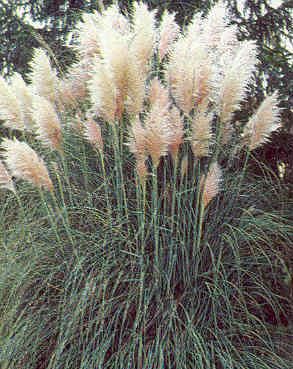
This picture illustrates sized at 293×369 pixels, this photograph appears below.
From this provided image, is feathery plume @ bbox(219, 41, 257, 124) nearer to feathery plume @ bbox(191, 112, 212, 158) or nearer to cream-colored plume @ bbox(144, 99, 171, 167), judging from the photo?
feathery plume @ bbox(191, 112, 212, 158)

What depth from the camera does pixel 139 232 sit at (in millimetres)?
2971

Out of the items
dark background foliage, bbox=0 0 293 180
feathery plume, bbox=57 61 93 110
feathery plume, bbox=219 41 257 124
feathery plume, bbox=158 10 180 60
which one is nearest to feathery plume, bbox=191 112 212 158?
feathery plume, bbox=219 41 257 124

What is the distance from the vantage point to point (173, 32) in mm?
3502

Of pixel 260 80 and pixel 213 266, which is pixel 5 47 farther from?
pixel 213 266

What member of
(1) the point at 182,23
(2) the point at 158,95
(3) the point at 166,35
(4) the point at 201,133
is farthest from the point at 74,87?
(1) the point at 182,23

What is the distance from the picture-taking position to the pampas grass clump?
9.25 ft

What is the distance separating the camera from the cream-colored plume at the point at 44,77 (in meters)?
3.37

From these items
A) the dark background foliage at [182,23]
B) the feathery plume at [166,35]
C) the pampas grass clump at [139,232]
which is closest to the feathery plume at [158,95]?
the pampas grass clump at [139,232]

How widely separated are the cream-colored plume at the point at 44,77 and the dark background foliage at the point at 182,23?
208 cm

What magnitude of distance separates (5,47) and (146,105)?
3294 millimetres

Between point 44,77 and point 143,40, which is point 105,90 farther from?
point 44,77

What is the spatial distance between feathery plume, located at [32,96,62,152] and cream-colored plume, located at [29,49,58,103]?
42 centimetres

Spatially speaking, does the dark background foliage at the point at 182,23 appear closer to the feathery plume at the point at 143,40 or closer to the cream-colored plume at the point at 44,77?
the cream-colored plume at the point at 44,77

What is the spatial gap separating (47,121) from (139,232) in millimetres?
730
